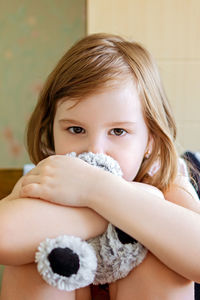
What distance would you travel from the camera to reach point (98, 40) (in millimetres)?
953

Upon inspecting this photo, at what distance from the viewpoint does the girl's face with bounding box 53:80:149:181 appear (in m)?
0.83

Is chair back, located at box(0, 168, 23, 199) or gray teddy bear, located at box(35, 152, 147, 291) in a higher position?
gray teddy bear, located at box(35, 152, 147, 291)

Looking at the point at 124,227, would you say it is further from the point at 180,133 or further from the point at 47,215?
the point at 180,133

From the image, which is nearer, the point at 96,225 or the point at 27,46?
the point at 96,225

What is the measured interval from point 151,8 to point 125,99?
102 cm

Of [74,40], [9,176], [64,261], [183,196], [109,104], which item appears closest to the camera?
[64,261]

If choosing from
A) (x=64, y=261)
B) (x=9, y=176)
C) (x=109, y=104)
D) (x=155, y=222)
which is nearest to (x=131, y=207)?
(x=155, y=222)

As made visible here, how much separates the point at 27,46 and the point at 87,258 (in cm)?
243

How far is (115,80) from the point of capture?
854 millimetres

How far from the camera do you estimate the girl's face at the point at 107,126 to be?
828 mm

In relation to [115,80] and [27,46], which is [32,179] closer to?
[115,80]

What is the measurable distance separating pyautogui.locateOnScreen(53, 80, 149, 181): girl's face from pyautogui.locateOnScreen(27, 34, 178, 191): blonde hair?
25 mm

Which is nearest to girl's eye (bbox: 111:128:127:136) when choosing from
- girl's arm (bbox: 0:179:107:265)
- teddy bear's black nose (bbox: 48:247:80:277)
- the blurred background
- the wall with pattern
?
girl's arm (bbox: 0:179:107:265)

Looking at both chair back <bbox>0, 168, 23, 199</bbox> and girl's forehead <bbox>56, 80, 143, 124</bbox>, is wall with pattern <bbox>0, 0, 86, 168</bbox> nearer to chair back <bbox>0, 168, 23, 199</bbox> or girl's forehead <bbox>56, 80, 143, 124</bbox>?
A: chair back <bbox>0, 168, 23, 199</bbox>
